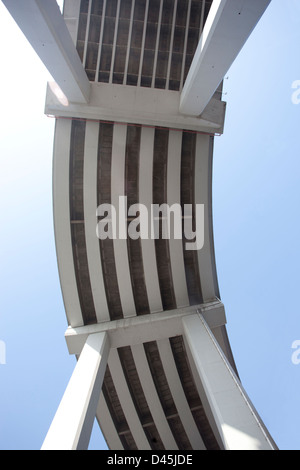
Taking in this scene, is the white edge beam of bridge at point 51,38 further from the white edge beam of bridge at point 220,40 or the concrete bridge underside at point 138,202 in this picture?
the white edge beam of bridge at point 220,40

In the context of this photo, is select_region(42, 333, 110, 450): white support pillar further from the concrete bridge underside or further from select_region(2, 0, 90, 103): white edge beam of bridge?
select_region(2, 0, 90, 103): white edge beam of bridge

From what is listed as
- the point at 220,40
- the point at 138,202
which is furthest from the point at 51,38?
the point at 138,202

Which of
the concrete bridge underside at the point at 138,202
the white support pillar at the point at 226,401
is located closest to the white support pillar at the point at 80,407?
the concrete bridge underside at the point at 138,202

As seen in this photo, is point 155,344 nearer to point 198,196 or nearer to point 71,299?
point 71,299

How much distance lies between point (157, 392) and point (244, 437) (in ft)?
23.1

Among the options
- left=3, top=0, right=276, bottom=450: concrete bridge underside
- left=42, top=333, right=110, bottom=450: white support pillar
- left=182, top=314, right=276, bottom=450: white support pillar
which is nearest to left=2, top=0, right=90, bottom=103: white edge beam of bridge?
left=3, top=0, right=276, bottom=450: concrete bridge underside

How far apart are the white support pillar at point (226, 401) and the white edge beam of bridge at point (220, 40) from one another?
915 cm

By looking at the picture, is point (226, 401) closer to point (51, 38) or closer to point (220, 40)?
point (220, 40)

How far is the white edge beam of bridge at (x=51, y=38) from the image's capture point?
5.66 m

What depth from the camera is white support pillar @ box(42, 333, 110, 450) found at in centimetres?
614

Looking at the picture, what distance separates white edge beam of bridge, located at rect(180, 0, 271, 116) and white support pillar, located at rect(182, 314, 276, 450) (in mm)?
9149

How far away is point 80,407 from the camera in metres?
6.98

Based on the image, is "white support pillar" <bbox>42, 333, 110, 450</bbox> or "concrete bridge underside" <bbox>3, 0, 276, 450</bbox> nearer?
"white support pillar" <bbox>42, 333, 110, 450</bbox>

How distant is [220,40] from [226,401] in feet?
32.8
